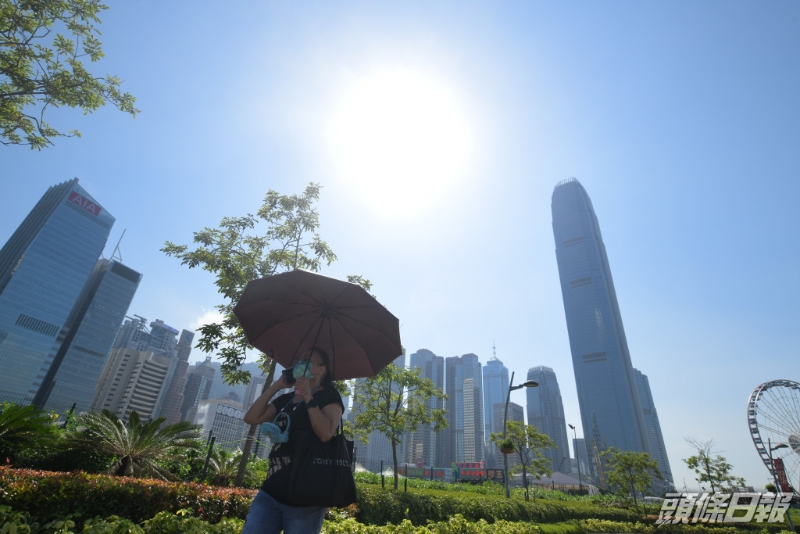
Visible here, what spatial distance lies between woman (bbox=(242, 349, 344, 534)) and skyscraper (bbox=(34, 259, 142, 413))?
16713cm

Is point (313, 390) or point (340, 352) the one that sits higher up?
point (340, 352)

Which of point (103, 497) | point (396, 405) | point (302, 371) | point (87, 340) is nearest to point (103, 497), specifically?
point (103, 497)

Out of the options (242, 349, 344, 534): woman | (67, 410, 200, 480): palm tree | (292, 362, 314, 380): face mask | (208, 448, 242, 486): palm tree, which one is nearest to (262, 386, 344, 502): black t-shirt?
(242, 349, 344, 534): woman

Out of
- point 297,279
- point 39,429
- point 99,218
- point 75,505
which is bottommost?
point 75,505

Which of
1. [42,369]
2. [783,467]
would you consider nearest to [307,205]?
[783,467]

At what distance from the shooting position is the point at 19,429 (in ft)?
26.2

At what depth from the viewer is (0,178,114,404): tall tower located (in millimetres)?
113000

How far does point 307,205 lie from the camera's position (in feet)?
43.1

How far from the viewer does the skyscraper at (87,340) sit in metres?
131

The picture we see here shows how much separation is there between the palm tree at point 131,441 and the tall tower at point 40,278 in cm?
14625

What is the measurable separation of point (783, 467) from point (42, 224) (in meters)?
179

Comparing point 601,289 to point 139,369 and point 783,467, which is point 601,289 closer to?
point 783,467

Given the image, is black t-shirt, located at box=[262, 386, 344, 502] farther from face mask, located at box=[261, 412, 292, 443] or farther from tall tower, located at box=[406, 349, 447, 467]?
tall tower, located at box=[406, 349, 447, 467]

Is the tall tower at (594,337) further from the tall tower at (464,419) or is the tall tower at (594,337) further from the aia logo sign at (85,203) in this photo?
the aia logo sign at (85,203)
